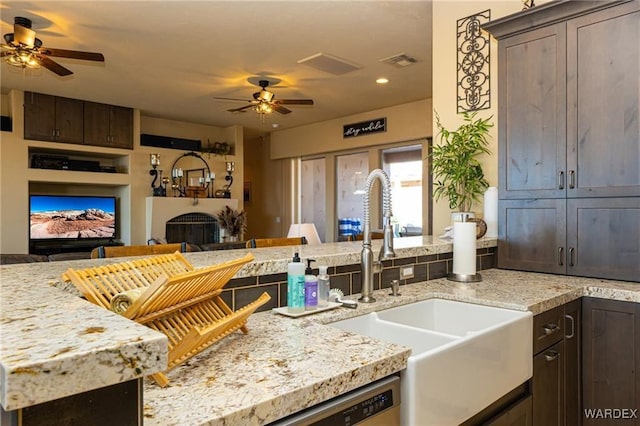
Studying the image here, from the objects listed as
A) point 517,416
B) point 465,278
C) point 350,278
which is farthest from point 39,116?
point 517,416

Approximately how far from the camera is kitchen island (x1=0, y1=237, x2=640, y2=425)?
1.64ft

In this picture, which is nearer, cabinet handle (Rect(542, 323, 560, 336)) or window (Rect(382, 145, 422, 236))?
cabinet handle (Rect(542, 323, 560, 336))

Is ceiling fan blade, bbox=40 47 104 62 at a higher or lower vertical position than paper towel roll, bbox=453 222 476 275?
higher

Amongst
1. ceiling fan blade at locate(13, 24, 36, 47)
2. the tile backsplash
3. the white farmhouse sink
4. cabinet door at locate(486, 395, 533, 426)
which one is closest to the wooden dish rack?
the tile backsplash

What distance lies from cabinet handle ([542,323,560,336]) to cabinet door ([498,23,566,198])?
0.84m

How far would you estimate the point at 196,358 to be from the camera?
98 centimetres

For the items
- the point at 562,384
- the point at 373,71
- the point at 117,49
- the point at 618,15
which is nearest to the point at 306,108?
the point at 373,71

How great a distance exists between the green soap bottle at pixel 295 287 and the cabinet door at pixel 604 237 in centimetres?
167

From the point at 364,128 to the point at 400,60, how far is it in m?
2.43

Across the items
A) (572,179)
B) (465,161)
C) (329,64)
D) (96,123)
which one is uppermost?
(329,64)

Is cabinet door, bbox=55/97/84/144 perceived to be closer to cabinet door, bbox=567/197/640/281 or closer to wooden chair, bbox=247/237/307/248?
wooden chair, bbox=247/237/307/248

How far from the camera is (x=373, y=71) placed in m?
4.87

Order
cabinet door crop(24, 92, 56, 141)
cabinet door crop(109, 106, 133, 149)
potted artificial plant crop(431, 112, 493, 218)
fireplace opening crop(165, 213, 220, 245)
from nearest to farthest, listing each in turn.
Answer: potted artificial plant crop(431, 112, 493, 218) < cabinet door crop(24, 92, 56, 141) < cabinet door crop(109, 106, 133, 149) < fireplace opening crop(165, 213, 220, 245)

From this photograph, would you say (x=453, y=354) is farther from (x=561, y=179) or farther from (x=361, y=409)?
(x=561, y=179)
